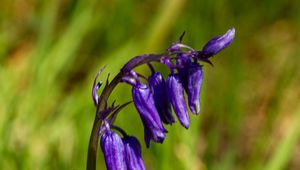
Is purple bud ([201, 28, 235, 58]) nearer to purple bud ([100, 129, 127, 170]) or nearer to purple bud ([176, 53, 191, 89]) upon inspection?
purple bud ([176, 53, 191, 89])

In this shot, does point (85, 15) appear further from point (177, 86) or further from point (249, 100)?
point (177, 86)

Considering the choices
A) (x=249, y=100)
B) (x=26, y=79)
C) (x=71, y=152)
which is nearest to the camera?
(x=71, y=152)

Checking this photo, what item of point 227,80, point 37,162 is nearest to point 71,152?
point 37,162

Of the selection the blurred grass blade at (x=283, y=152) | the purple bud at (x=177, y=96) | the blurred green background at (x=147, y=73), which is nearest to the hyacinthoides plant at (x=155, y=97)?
the purple bud at (x=177, y=96)

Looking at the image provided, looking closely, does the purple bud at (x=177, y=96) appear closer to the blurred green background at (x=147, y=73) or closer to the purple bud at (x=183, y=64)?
the purple bud at (x=183, y=64)

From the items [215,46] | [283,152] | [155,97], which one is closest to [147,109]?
[155,97]

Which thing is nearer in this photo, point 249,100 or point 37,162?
point 37,162

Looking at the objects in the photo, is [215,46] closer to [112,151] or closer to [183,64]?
[183,64]
